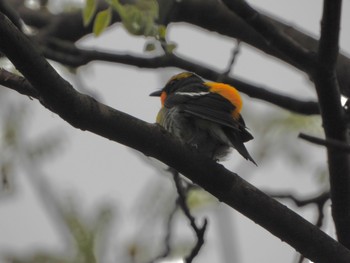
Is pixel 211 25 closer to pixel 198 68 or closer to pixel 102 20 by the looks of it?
pixel 198 68

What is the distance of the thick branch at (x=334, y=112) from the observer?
10.5 feet

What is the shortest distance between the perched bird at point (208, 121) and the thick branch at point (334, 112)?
676 mm

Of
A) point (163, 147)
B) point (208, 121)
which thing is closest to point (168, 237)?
point (163, 147)

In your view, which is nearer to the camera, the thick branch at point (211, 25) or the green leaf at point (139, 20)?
the green leaf at point (139, 20)

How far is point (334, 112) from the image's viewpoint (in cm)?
344

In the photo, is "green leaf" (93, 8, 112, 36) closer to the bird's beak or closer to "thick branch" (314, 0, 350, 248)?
"thick branch" (314, 0, 350, 248)

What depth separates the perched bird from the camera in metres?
4.39

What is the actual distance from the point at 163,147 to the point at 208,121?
57.2 inches

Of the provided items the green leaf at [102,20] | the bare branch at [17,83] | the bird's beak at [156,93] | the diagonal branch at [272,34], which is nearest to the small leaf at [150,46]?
the green leaf at [102,20]

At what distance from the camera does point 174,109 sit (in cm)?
470

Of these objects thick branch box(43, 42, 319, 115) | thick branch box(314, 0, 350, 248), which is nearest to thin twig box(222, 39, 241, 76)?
thick branch box(43, 42, 319, 115)

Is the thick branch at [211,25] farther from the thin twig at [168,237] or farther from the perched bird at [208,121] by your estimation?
the thin twig at [168,237]

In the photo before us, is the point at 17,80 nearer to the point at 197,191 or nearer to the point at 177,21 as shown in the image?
the point at 197,191

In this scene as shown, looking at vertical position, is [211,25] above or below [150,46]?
below
